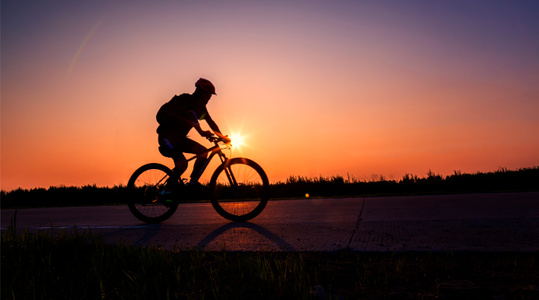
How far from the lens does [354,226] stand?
5.32 metres

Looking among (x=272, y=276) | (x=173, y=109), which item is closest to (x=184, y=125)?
(x=173, y=109)

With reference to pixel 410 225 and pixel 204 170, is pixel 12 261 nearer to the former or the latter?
pixel 204 170

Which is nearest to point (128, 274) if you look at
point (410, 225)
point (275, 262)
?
point (275, 262)

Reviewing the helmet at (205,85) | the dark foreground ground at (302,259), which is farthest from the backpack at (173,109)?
the dark foreground ground at (302,259)

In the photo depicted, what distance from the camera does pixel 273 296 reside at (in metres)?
2.96

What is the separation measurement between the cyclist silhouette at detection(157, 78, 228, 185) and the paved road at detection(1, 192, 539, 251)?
2.93 ft

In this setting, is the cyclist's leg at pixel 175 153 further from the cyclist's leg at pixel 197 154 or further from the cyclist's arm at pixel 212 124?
the cyclist's arm at pixel 212 124

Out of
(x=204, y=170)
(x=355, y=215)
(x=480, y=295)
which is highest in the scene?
(x=204, y=170)

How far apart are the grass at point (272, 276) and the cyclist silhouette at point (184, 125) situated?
2457 millimetres

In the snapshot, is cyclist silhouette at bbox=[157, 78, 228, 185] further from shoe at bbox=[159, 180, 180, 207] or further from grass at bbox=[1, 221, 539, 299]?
grass at bbox=[1, 221, 539, 299]

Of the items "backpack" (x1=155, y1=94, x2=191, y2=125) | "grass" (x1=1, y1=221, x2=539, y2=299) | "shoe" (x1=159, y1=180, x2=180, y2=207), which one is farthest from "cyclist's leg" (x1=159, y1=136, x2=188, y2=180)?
"grass" (x1=1, y1=221, x2=539, y2=299)

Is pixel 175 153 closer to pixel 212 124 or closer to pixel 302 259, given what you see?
pixel 212 124

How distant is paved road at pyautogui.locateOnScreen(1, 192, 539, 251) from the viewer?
4.21 m

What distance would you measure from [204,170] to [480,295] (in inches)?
183
